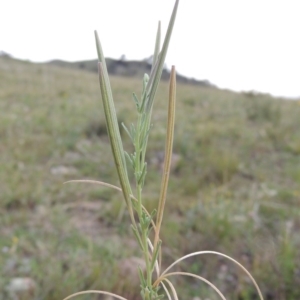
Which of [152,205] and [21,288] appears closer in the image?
[21,288]

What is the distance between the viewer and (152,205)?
6.40 ft

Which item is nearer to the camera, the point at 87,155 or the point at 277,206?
the point at 277,206

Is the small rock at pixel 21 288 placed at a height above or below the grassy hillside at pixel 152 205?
below

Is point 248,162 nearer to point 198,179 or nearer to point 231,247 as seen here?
point 198,179

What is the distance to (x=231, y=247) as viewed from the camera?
1.62 m

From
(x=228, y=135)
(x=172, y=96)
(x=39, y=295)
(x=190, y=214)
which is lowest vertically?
(x=39, y=295)

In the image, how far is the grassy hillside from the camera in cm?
139

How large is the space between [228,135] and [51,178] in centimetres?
183

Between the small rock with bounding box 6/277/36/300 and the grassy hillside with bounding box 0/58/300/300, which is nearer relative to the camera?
the small rock with bounding box 6/277/36/300

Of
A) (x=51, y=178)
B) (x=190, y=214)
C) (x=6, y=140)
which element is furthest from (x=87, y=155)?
(x=190, y=214)

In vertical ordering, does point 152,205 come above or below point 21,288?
above

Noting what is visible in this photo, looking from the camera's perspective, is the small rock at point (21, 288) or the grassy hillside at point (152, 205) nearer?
the small rock at point (21, 288)

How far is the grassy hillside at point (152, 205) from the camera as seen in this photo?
1.39 m

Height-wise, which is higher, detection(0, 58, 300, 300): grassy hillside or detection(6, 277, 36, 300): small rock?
detection(0, 58, 300, 300): grassy hillside
